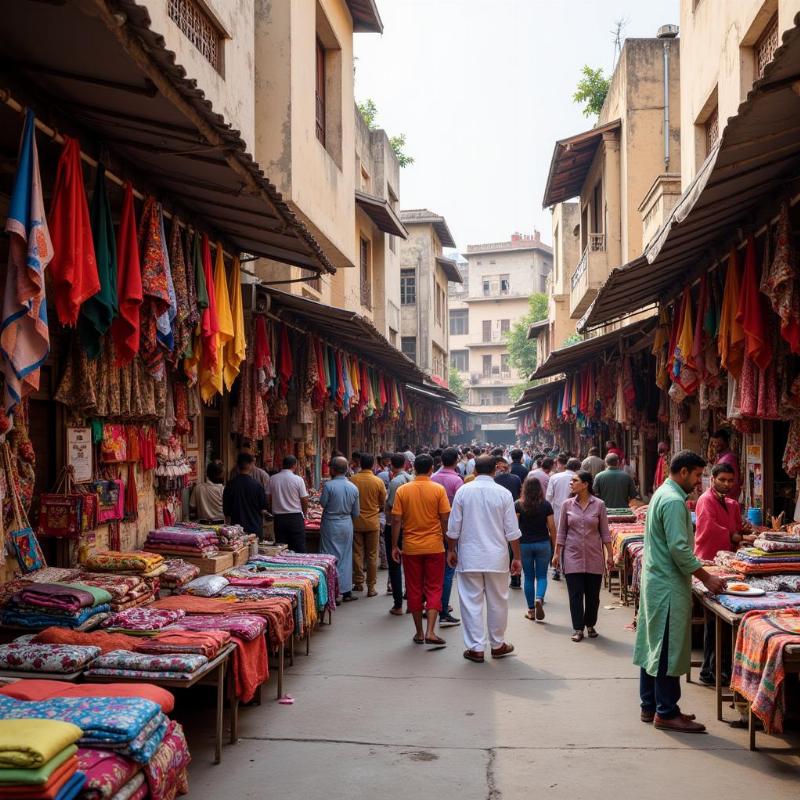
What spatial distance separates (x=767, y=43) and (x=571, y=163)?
1118cm

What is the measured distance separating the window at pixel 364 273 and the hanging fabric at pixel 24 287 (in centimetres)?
1840

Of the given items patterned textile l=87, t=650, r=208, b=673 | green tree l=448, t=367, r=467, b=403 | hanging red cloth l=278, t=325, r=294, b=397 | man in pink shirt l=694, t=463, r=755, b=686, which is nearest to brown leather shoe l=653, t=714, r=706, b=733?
man in pink shirt l=694, t=463, r=755, b=686

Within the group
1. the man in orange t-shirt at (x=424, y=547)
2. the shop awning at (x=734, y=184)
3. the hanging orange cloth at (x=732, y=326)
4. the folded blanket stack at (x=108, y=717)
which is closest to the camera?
the folded blanket stack at (x=108, y=717)

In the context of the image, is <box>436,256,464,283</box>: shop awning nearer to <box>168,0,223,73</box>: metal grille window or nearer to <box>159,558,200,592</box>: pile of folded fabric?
<box>168,0,223,73</box>: metal grille window

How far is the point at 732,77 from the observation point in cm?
1038

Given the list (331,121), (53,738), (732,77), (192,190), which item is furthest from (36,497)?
(331,121)

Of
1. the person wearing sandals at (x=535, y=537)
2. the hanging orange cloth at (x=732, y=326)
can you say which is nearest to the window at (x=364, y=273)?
the person wearing sandals at (x=535, y=537)

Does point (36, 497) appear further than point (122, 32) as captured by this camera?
Yes

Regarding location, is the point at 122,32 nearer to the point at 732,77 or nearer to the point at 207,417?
the point at 207,417

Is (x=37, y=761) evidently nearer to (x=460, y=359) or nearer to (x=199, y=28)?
(x=199, y=28)

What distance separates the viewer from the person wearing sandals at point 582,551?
8734 millimetres

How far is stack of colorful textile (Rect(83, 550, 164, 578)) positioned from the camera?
657 centimetres

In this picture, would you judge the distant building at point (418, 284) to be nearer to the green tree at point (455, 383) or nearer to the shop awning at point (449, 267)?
the shop awning at point (449, 267)

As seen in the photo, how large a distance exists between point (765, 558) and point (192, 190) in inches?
211
